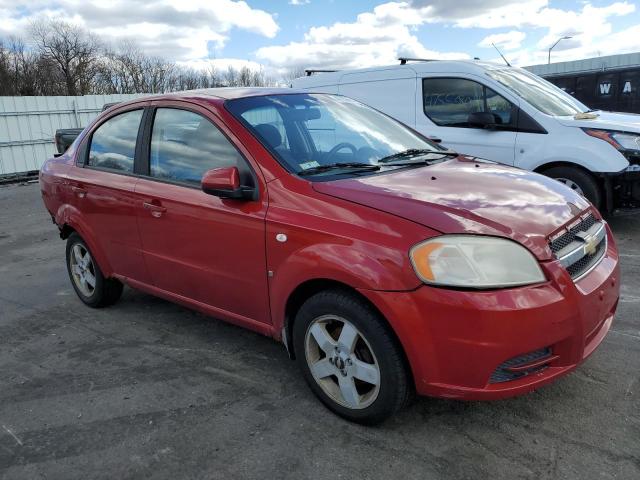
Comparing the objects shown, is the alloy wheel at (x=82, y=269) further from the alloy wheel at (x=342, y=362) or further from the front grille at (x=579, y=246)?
the front grille at (x=579, y=246)

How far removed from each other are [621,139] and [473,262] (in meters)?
4.38

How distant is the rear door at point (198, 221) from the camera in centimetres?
296

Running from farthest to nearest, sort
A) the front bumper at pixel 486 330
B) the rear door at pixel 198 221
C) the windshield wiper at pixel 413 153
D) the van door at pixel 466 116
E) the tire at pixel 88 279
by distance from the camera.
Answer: the van door at pixel 466 116 < the tire at pixel 88 279 < the windshield wiper at pixel 413 153 < the rear door at pixel 198 221 < the front bumper at pixel 486 330

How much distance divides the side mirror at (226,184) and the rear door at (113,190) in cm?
98

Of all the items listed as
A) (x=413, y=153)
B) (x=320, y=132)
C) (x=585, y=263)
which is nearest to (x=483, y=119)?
(x=413, y=153)

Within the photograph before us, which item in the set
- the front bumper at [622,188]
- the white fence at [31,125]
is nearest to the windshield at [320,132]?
the front bumper at [622,188]

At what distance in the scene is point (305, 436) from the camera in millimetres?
2619

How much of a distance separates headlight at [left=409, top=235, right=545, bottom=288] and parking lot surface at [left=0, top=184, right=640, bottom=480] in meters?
0.80

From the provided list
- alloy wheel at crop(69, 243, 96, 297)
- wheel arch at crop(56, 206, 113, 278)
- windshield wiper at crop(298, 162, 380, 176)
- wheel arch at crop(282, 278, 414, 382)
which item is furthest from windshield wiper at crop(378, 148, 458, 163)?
alloy wheel at crop(69, 243, 96, 297)

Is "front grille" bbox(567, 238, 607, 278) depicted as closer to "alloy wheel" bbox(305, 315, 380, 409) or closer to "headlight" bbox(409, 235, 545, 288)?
"headlight" bbox(409, 235, 545, 288)

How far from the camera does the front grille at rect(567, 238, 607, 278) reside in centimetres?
245

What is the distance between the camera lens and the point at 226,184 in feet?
9.34

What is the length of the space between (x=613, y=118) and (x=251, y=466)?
590cm

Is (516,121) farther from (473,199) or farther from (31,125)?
(31,125)
